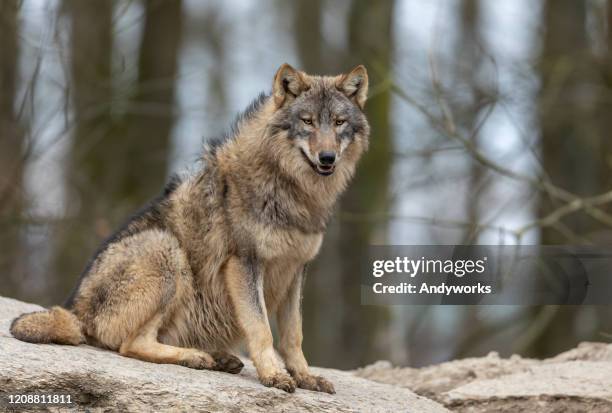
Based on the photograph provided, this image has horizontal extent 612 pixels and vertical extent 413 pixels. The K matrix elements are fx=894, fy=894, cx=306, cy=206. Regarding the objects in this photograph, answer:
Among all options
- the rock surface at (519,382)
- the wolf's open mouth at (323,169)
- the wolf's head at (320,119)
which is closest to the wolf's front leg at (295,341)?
the wolf's open mouth at (323,169)

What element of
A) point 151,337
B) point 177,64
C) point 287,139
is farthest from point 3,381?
point 177,64

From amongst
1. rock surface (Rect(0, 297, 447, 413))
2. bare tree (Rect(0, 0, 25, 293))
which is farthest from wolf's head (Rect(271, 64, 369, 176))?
bare tree (Rect(0, 0, 25, 293))

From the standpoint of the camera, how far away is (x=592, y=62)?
13.6 meters

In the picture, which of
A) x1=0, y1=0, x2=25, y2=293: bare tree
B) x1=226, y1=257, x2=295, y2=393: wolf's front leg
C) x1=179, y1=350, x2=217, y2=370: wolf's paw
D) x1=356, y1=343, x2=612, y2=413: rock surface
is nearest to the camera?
x1=226, y1=257, x2=295, y2=393: wolf's front leg

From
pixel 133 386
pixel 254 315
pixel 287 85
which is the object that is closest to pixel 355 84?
pixel 287 85

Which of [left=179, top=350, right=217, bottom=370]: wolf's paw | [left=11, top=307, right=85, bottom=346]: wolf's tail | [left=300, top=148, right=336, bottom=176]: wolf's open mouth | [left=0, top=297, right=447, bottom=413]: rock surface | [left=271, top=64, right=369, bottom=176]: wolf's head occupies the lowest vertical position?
[left=0, top=297, right=447, bottom=413]: rock surface

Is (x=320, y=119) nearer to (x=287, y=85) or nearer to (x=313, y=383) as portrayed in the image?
(x=287, y=85)

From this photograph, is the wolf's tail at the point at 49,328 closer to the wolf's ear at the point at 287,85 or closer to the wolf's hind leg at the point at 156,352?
the wolf's hind leg at the point at 156,352

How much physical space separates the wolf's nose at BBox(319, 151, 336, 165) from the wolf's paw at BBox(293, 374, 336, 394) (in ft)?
5.67

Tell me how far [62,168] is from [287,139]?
8633 millimetres

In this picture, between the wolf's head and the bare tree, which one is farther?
the bare tree

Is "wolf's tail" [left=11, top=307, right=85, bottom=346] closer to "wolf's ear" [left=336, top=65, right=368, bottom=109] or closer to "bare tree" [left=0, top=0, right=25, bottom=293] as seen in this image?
"wolf's ear" [left=336, top=65, right=368, bottom=109]

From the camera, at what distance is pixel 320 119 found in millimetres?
7207

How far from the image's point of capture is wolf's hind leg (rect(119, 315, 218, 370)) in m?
7.04
